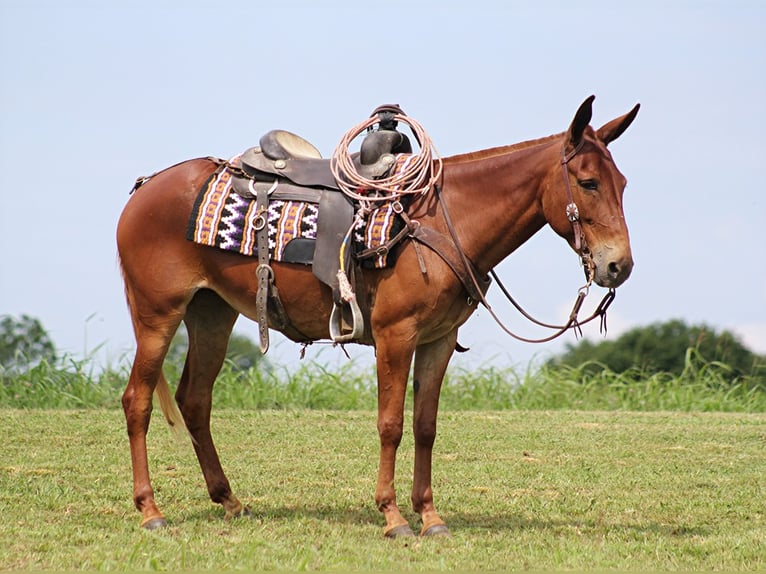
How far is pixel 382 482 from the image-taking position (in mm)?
5973

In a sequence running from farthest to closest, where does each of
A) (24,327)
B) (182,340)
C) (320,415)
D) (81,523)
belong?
(182,340) → (24,327) → (320,415) → (81,523)

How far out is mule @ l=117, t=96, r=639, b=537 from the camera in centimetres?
574

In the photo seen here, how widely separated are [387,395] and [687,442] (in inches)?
171

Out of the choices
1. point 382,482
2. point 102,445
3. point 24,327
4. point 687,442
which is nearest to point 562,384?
point 687,442

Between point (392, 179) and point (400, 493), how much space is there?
2235mm

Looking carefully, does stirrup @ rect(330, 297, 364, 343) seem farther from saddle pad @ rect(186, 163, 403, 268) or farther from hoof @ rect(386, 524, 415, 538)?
hoof @ rect(386, 524, 415, 538)

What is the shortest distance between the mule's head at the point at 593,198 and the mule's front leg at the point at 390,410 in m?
1.06

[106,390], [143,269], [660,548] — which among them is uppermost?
[143,269]

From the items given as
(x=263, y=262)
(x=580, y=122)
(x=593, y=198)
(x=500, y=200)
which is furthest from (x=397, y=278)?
(x=580, y=122)

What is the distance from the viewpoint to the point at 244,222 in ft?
20.6

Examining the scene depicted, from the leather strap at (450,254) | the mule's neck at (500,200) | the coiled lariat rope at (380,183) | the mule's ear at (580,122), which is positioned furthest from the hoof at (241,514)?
the mule's ear at (580,122)

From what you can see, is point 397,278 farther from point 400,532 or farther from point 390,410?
point 400,532

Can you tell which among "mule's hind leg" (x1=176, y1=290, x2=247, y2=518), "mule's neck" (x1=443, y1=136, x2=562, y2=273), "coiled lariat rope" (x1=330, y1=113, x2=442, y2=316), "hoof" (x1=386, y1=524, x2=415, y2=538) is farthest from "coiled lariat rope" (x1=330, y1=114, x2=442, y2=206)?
"hoof" (x1=386, y1=524, x2=415, y2=538)

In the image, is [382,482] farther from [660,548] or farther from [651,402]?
[651,402]
